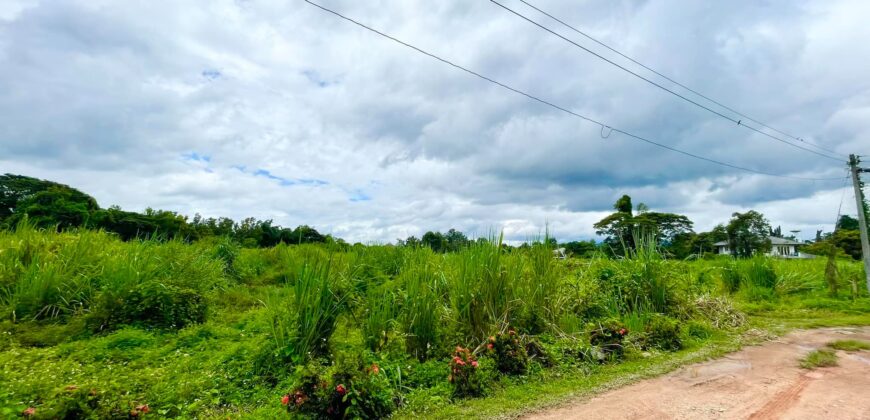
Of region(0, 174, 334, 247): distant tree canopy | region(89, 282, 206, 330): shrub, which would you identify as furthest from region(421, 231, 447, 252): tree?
region(0, 174, 334, 247): distant tree canopy

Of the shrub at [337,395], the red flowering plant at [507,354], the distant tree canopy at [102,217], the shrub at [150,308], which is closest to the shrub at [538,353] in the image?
the red flowering plant at [507,354]

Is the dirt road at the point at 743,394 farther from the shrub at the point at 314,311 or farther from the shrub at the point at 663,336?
the shrub at the point at 314,311

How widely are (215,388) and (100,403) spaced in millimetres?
1066

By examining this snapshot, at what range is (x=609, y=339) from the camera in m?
5.47

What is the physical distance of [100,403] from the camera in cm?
292

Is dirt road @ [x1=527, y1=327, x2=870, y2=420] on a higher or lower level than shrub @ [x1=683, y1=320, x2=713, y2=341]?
lower

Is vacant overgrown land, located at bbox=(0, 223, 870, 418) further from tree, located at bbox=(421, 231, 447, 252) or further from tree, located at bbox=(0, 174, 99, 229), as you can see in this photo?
tree, located at bbox=(0, 174, 99, 229)

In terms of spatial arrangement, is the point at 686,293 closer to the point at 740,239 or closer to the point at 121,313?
the point at 121,313

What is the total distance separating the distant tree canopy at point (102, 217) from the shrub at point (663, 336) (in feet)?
41.7

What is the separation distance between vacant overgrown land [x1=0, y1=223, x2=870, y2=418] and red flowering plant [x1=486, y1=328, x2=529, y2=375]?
15 mm

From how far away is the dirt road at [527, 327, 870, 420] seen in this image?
11.7 ft

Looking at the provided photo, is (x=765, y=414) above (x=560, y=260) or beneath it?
beneath

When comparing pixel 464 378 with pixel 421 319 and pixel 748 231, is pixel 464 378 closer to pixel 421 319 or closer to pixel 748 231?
pixel 421 319

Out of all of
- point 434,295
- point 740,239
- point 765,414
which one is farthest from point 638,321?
point 740,239
